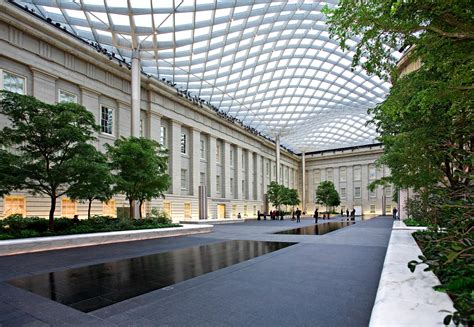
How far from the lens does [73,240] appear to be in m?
13.8

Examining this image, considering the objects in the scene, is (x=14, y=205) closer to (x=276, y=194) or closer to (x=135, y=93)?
(x=135, y=93)

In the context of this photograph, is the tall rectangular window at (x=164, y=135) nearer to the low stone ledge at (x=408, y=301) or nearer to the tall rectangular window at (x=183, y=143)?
the tall rectangular window at (x=183, y=143)

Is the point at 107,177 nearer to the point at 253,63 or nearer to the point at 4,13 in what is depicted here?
the point at 4,13

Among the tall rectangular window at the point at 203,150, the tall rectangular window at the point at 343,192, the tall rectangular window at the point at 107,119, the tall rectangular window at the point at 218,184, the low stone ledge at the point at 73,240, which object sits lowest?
the tall rectangular window at the point at 343,192

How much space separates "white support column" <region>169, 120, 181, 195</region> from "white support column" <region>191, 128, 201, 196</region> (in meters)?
2.73

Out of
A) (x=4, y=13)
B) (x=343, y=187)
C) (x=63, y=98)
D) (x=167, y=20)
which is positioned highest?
(x=167, y=20)

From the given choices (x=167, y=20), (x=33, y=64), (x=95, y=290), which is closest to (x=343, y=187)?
(x=167, y=20)

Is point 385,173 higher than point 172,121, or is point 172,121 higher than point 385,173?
point 172,121

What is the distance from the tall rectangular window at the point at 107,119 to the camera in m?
28.1

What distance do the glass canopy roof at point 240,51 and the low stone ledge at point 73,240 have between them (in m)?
13.8

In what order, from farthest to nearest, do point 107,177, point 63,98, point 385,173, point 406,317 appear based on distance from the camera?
point 385,173 → point 63,98 → point 107,177 → point 406,317

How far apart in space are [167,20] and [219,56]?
7295mm

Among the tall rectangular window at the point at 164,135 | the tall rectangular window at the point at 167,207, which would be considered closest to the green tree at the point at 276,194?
the tall rectangular window at the point at 167,207

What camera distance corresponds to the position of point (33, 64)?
2205 cm
